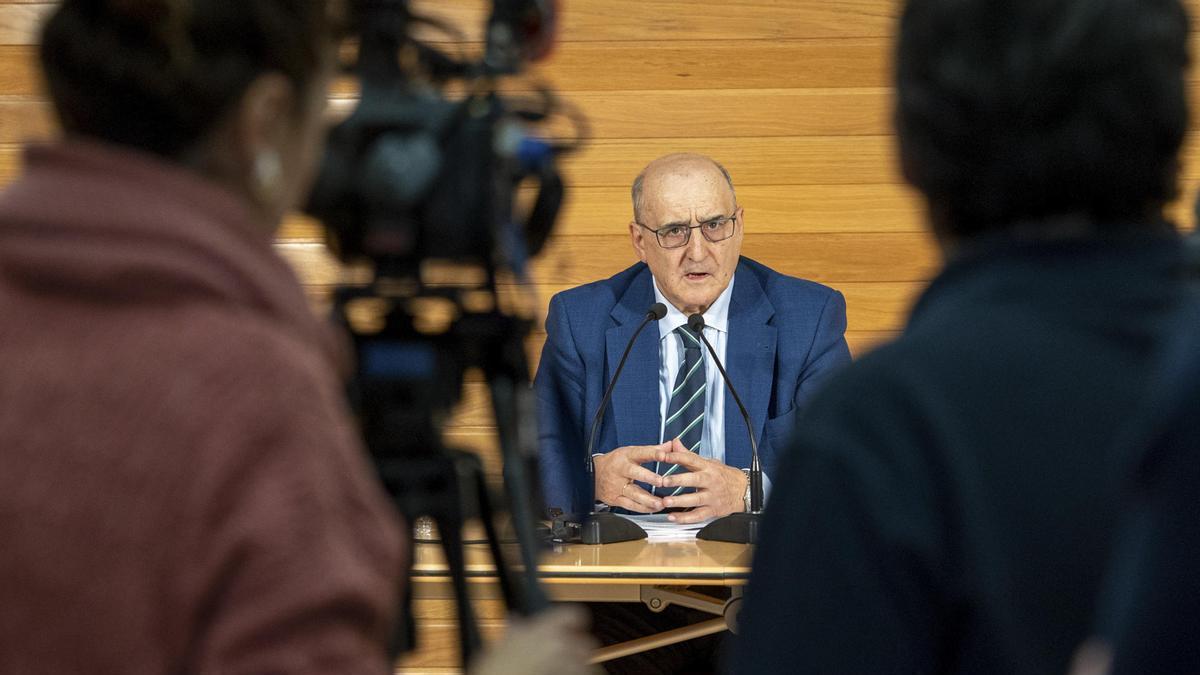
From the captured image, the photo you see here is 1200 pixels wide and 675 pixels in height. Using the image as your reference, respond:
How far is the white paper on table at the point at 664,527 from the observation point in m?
2.92

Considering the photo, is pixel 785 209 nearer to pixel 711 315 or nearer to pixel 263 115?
pixel 711 315

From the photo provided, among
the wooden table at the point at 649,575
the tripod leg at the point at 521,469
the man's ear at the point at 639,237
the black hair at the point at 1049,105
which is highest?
the black hair at the point at 1049,105

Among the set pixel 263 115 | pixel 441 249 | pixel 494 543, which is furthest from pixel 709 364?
pixel 263 115

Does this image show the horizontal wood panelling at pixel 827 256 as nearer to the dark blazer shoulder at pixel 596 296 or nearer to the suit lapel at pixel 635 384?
the dark blazer shoulder at pixel 596 296

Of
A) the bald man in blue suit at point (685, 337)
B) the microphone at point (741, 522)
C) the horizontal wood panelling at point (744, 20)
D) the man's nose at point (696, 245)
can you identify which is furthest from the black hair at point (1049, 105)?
the horizontal wood panelling at point (744, 20)

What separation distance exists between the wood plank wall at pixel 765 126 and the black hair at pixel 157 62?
11.5 ft

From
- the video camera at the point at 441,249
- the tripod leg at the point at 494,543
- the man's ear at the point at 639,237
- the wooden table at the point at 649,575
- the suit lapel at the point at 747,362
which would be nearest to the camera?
the video camera at the point at 441,249

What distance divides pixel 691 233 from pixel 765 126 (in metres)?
0.90

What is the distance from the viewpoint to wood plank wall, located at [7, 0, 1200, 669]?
13.9ft

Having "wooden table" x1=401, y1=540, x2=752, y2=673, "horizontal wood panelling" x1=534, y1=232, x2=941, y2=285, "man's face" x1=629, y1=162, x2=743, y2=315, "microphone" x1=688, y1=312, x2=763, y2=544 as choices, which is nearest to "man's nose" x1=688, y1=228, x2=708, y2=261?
"man's face" x1=629, y1=162, x2=743, y2=315

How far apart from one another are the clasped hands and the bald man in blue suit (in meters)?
0.08

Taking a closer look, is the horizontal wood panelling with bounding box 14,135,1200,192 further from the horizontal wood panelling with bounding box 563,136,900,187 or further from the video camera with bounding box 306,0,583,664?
the video camera with bounding box 306,0,583,664

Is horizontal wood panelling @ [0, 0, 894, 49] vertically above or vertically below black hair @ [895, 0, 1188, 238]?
below

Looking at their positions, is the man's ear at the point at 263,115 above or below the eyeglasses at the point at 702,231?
above
